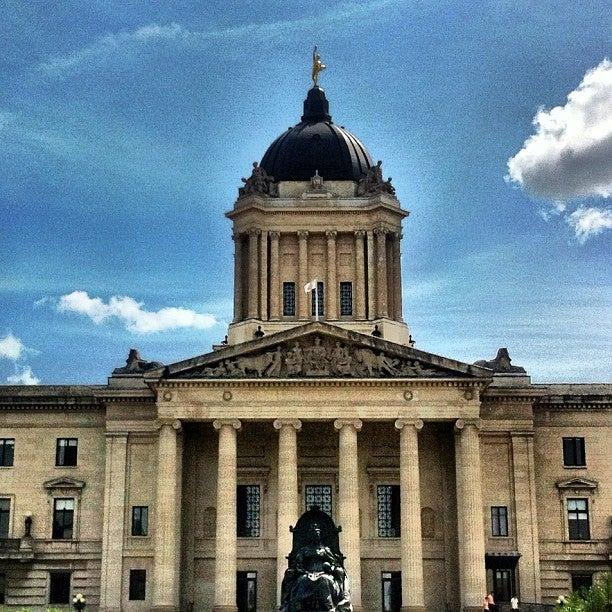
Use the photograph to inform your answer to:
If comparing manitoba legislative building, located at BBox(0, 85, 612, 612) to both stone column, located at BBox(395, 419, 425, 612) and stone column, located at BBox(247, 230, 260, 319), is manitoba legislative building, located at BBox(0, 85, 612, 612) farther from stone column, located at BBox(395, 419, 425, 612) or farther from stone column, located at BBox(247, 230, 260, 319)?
stone column, located at BBox(247, 230, 260, 319)

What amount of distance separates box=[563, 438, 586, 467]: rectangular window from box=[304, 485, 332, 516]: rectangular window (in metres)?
14.0

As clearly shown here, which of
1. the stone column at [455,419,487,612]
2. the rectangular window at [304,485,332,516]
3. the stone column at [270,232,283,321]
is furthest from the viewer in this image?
the stone column at [270,232,283,321]

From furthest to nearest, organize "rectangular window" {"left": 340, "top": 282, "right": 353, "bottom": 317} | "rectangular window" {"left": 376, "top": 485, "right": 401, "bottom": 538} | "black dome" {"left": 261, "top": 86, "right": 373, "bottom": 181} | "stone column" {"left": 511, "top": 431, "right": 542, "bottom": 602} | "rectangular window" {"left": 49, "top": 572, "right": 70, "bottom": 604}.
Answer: "black dome" {"left": 261, "top": 86, "right": 373, "bottom": 181} → "rectangular window" {"left": 340, "top": 282, "right": 353, "bottom": 317} → "rectangular window" {"left": 49, "top": 572, "right": 70, "bottom": 604} → "rectangular window" {"left": 376, "top": 485, "right": 401, "bottom": 538} → "stone column" {"left": 511, "top": 431, "right": 542, "bottom": 602}

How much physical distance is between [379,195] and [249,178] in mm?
8835

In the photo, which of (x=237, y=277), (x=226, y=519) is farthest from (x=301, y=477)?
(x=237, y=277)

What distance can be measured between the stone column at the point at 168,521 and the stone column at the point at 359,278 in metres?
17.2

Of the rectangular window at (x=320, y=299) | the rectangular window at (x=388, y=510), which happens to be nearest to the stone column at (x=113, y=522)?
the rectangular window at (x=388, y=510)

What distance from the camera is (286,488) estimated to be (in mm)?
63188

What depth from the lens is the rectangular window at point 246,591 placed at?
217 ft

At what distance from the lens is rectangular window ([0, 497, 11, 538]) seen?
69.4 meters

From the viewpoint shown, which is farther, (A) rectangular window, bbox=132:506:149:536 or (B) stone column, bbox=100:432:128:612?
(A) rectangular window, bbox=132:506:149:536

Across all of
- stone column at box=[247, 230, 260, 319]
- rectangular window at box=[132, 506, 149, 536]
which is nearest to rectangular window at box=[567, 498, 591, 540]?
stone column at box=[247, 230, 260, 319]

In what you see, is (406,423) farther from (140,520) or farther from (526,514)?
(140,520)

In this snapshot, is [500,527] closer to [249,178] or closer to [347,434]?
[347,434]
